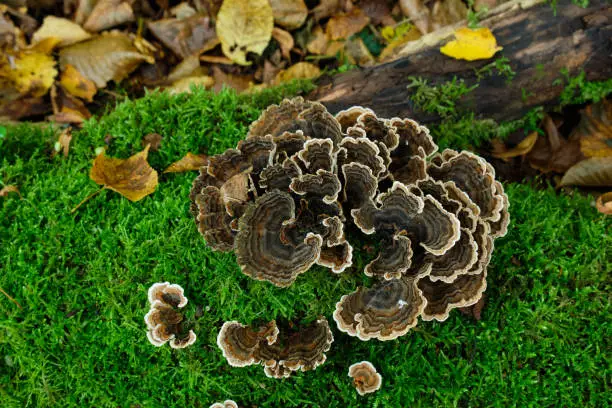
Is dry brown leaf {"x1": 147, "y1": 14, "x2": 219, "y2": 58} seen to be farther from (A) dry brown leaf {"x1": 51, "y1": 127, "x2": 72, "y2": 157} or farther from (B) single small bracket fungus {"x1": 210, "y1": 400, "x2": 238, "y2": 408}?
(B) single small bracket fungus {"x1": 210, "y1": 400, "x2": 238, "y2": 408}

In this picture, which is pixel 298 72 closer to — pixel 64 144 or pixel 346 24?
pixel 346 24

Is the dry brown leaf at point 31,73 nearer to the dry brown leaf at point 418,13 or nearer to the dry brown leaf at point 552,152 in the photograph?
the dry brown leaf at point 418,13

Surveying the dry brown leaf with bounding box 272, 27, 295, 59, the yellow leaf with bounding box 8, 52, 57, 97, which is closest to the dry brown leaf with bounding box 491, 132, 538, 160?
the dry brown leaf with bounding box 272, 27, 295, 59

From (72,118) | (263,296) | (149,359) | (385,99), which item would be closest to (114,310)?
(149,359)

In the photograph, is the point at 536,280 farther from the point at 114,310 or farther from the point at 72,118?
the point at 72,118

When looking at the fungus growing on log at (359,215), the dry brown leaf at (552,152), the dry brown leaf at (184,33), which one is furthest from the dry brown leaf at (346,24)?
the fungus growing on log at (359,215)

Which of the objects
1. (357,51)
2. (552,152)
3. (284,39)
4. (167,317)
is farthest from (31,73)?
(552,152)
